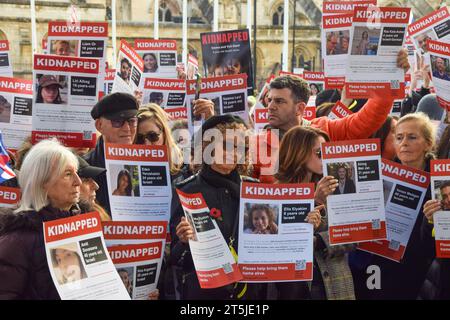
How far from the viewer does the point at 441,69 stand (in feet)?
22.3

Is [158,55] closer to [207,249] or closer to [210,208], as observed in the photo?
[210,208]

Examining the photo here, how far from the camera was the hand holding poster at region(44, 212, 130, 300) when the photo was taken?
4.32 metres

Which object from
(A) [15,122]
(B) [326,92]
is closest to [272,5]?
(B) [326,92]

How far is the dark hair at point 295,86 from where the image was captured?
258 inches

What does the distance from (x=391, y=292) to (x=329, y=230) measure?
2.44 feet

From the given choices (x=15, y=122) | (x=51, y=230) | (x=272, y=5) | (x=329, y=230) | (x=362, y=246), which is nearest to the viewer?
(x=51, y=230)

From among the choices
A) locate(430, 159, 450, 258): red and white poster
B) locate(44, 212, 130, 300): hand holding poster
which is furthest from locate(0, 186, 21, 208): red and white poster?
locate(430, 159, 450, 258): red and white poster

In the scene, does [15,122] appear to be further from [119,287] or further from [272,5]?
[272,5]

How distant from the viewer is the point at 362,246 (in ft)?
18.8

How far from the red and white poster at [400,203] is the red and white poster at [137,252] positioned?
4.97 ft

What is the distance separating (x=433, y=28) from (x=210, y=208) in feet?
10.7

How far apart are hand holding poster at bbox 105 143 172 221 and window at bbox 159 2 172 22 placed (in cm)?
4487

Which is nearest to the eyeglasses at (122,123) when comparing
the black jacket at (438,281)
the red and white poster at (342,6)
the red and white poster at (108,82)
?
the black jacket at (438,281)

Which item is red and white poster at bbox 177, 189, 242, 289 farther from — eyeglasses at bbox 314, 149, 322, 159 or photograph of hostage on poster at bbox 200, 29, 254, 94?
photograph of hostage on poster at bbox 200, 29, 254, 94
